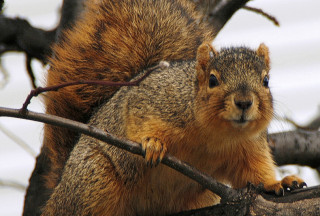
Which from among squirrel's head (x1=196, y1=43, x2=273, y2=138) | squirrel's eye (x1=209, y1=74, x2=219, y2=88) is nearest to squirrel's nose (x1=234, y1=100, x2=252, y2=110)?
squirrel's head (x1=196, y1=43, x2=273, y2=138)

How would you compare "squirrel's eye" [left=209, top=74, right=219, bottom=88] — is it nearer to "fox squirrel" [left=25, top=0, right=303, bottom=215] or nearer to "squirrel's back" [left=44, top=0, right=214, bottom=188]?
"fox squirrel" [left=25, top=0, right=303, bottom=215]

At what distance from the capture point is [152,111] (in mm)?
2127

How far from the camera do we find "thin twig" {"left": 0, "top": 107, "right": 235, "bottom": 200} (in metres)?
1.44

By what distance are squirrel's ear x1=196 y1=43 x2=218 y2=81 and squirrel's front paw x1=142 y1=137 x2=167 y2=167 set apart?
335 mm

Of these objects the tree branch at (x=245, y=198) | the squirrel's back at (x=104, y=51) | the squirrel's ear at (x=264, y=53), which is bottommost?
the tree branch at (x=245, y=198)

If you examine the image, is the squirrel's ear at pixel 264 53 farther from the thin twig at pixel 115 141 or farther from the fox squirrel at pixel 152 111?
the thin twig at pixel 115 141

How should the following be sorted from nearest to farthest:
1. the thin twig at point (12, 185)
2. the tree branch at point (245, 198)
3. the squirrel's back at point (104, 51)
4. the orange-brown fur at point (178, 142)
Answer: the tree branch at point (245, 198), the orange-brown fur at point (178, 142), the squirrel's back at point (104, 51), the thin twig at point (12, 185)

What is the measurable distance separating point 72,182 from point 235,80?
2.65 feet

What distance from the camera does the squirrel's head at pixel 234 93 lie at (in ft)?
5.81

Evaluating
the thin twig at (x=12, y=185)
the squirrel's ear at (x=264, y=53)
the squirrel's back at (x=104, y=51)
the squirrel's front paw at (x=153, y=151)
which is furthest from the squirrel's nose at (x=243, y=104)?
the thin twig at (x=12, y=185)

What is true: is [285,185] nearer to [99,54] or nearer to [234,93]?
[234,93]

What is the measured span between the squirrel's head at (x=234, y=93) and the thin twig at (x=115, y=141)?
0.22 meters

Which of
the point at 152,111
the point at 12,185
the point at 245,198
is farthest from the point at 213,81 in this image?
the point at 12,185

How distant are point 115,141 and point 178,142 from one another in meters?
0.43
